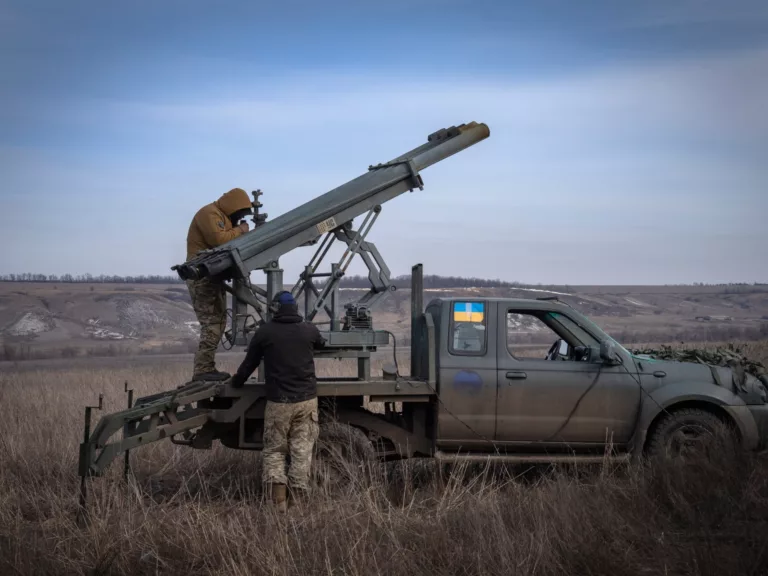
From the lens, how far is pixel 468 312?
8.54 metres

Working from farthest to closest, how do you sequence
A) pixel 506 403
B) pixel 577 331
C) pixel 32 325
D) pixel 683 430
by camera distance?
pixel 32 325
pixel 577 331
pixel 683 430
pixel 506 403

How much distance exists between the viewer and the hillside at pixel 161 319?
122 feet

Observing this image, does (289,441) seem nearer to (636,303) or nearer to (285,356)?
(285,356)

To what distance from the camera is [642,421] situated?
8.33 meters

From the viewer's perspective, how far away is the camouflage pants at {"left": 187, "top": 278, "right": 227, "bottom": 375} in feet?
28.7

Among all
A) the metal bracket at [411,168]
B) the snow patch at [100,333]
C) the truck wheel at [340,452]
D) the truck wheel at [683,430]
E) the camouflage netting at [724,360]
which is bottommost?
the truck wheel at [340,452]

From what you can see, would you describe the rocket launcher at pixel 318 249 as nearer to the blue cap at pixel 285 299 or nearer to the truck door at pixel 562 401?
the blue cap at pixel 285 299

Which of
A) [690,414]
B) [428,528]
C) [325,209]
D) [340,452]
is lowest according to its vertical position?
[428,528]

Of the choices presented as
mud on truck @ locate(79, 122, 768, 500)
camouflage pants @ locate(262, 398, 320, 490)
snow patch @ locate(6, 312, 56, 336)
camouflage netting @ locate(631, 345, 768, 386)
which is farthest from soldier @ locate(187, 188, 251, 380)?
snow patch @ locate(6, 312, 56, 336)

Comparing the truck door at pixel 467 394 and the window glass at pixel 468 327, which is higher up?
the window glass at pixel 468 327

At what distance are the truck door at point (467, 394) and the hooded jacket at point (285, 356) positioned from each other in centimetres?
133

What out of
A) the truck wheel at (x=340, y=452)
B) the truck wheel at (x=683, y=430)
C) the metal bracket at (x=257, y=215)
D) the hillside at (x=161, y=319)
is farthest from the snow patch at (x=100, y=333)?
the truck wheel at (x=683, y=430)

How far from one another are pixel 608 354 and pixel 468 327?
137 cm

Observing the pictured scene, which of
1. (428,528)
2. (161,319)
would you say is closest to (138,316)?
(161,319)
